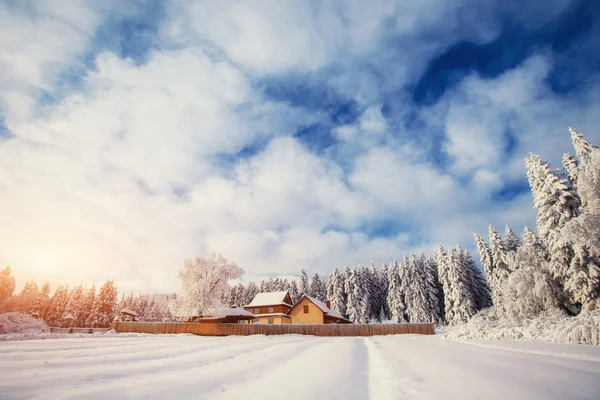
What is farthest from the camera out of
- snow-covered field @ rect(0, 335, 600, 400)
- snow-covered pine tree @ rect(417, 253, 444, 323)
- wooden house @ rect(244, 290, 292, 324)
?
wooden house @ rect(244, 290, 292, 324)

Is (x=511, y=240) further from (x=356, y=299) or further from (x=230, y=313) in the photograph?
(x=230, y=313)

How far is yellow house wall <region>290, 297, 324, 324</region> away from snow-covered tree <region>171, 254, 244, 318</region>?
12.6 meters

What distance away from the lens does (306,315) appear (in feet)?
149

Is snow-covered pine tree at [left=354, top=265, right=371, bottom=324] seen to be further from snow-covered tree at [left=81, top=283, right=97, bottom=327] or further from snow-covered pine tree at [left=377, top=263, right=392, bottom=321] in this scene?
snow-covered tree at [left=81, top=283, right=97, bottom=327]

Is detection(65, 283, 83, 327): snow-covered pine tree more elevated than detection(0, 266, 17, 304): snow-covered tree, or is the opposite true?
detection(0, 266, 17, 304): snow-covered tree

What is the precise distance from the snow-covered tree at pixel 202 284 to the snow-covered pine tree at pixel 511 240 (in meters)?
41.0

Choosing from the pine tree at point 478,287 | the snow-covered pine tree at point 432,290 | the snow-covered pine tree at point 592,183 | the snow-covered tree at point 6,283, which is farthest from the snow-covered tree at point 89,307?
the snow-covered pine tree at point 592,183

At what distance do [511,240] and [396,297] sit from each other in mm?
21189

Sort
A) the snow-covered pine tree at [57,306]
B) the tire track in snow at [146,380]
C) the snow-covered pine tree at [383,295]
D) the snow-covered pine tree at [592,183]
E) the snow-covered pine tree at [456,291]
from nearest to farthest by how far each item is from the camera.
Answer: the tire track in snow at [146,380] → the snow-covered pine tree at [592,183] → the snow-covered pine tree at [456,291] → the snow-covered pine tree at [383,295] → the snow-covered pine tree at [57,306]

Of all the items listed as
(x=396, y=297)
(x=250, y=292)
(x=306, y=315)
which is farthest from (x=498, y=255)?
(x=250, y=292)

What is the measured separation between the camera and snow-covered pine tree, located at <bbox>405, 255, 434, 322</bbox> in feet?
153

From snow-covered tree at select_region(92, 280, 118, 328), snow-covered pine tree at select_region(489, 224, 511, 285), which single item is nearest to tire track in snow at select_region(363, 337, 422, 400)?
snow-covered pine tree at select_region(489, 224, 511, 285)

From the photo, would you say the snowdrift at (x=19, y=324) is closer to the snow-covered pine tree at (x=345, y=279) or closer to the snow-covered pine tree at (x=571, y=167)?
the snow-covered pine tree at (x=345, y=279)

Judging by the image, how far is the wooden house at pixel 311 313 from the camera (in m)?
44.0
